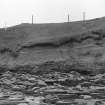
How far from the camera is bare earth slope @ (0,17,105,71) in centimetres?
2309

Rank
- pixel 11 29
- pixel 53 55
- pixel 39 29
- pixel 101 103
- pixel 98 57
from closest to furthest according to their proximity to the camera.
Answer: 1. pixel 101 103
2. pixel 98 57
3. pixel 53 55
4. pixel 39 29
5. pixel 11 29

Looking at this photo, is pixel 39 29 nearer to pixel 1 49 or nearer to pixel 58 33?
pixel 58 33

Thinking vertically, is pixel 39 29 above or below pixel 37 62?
above

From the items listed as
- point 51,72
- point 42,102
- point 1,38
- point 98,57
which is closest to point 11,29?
point 1,38

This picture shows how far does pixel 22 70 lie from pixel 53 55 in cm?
292

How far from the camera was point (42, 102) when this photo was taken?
1085cm

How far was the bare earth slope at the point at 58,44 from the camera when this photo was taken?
909 inches

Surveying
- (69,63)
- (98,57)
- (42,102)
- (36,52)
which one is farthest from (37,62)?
(42,102)

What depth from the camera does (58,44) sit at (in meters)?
25.5

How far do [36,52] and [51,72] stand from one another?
10.4ft

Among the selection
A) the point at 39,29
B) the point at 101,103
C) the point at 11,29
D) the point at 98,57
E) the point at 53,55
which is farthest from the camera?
the point at 11,29

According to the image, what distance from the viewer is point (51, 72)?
23500 mm

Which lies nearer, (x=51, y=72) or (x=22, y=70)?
(x=51, y=72)

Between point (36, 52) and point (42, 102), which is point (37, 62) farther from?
point (42, 102)
